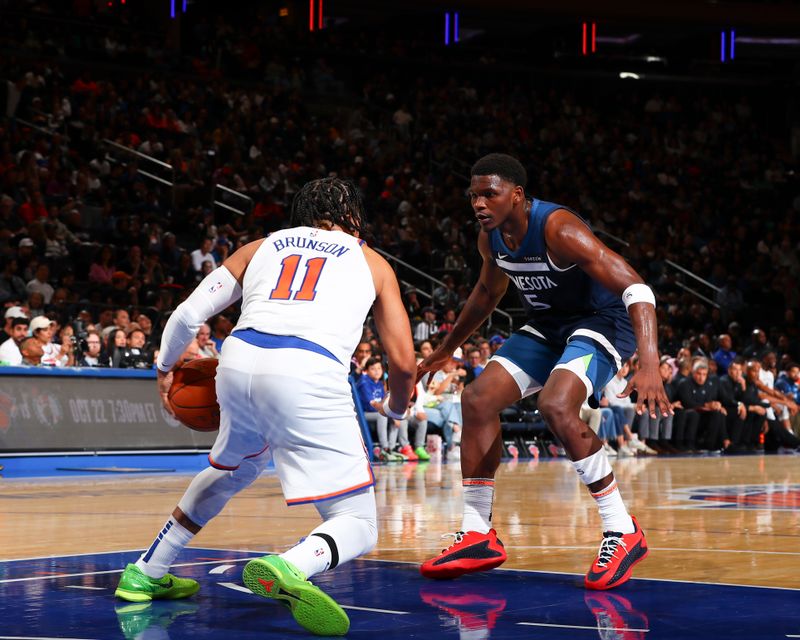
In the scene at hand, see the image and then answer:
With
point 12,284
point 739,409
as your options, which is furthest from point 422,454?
point 739,409

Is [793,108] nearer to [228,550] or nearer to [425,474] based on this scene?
[425,474]

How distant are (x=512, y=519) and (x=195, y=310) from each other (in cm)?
371

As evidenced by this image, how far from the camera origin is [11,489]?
9.58 m

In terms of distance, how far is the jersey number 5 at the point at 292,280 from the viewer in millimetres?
3984

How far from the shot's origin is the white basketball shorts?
381 centimetres

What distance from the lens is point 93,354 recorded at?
12.7 meters

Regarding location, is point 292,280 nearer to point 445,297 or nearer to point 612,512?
point 612,512

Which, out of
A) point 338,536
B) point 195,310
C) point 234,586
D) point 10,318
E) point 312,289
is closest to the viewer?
point 338,536

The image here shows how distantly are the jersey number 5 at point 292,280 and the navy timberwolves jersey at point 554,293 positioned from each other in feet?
4.91

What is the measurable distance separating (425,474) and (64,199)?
8.08 metres

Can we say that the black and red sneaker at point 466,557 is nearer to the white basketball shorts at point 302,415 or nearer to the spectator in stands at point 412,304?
the white basketball shorts at point 302,415

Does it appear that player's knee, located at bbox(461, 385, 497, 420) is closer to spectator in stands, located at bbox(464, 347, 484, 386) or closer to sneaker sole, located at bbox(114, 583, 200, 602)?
sneaker sole, located at bbox(114, 583, 200, 602)

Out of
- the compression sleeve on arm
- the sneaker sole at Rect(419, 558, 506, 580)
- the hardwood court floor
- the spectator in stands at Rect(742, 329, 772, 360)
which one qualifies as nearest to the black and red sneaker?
the sneaker sole at Rect(419, 558, 506, 580)

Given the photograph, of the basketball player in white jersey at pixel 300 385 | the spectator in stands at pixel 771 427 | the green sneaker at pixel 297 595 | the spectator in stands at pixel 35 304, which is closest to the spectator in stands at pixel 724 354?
the spectator in stands at pixel 771 427
